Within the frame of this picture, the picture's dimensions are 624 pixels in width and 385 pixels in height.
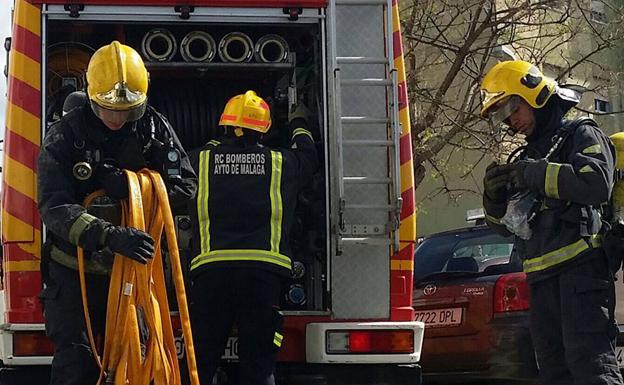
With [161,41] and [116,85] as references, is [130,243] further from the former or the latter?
[161,41]

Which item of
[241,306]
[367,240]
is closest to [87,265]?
[241,306]

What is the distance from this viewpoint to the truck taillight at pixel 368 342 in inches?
210

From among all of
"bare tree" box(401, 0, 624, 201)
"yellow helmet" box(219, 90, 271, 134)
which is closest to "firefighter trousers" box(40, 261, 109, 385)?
"yellow helmet" box(219, 90, 271, 134)

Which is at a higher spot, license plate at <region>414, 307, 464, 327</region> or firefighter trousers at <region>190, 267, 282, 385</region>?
firefighter trousers at <region>190, 267, 282, 385</region>

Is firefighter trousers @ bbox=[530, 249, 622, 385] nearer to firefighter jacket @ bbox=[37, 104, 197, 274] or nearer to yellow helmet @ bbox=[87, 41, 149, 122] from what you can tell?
firefighter jacket @ bbox=[37, 104, 197, 274]

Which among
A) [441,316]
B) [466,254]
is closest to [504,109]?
[441,316]

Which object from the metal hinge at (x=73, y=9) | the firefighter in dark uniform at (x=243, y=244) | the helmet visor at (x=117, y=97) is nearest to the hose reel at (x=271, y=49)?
the firefighter in dark uniform at (x=243, y=244)

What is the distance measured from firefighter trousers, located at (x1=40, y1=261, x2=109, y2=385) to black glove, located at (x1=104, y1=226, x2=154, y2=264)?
1.28 ft

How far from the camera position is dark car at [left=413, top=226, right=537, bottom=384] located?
7082 mm

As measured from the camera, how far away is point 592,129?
4844 millimetres

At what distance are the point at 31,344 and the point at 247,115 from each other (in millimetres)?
1583

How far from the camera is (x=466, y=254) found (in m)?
7.98

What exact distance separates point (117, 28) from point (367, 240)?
196 centimetres

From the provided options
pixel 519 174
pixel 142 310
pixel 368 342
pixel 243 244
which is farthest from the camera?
pixel 368 342
